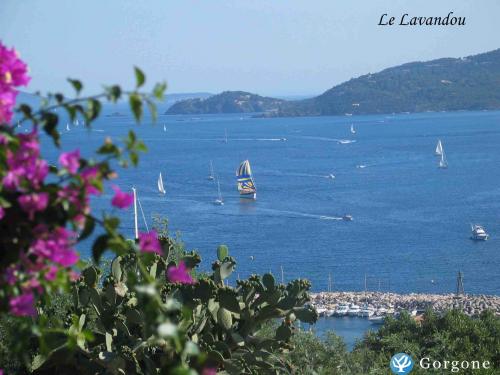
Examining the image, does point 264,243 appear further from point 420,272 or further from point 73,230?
point 73,230

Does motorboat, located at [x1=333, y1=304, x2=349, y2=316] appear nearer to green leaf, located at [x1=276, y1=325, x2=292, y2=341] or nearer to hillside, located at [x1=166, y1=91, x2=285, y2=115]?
green leaf, located at [x1=276, y1=325, x2=292, y2=341]

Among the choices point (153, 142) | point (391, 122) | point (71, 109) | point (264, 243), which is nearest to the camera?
point (71, 109)

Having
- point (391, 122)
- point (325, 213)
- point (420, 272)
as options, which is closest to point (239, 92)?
point (391, 122)

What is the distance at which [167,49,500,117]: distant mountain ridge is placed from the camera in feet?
444

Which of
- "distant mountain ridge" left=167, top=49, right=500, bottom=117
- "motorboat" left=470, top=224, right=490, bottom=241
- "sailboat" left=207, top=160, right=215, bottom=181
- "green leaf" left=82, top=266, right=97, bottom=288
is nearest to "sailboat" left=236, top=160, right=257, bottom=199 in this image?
"sailboat" left=207, top=160, right=215, bottom=181

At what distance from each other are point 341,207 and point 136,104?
156 feet

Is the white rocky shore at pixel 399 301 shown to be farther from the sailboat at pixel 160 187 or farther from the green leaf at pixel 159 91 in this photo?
the green leaf at pixel 159 91

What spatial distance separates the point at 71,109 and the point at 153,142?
3678 inches

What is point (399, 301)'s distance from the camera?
104ft

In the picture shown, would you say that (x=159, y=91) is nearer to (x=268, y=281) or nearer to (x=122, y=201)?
(x=122, y=201)

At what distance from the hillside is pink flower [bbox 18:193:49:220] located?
15395cm

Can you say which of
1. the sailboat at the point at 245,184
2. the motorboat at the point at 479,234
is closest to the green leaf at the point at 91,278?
the motorboat at the point at 479,234

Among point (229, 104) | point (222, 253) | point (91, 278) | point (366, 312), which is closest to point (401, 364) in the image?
point (222, 253)

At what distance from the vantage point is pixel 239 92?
164 meters
